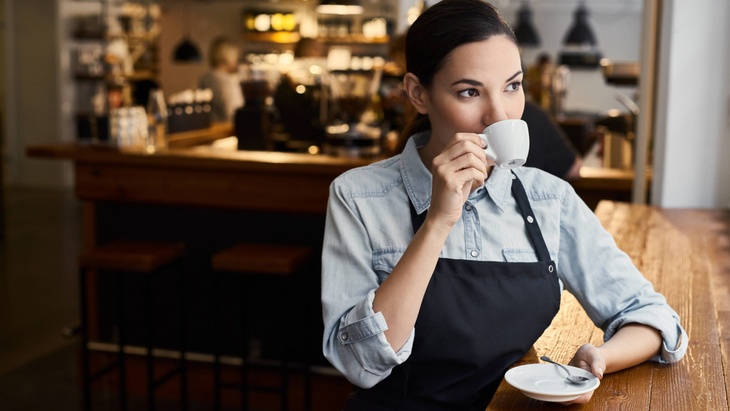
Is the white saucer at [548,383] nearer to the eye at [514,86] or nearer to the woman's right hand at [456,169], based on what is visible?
the woman's right hand at [456,169]

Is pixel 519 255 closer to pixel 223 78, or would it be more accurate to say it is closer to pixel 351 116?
pixel 351 116

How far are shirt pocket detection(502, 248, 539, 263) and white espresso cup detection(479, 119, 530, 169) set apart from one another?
240 millimetres

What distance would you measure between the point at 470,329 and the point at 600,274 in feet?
1.03

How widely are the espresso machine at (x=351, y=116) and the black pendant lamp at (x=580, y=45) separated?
8.12 meters

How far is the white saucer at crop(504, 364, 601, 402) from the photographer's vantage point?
1405 mm

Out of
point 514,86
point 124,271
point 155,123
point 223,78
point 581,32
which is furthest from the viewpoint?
point 581,32

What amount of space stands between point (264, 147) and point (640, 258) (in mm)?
2617

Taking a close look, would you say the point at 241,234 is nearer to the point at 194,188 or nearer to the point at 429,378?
the point at 194,188

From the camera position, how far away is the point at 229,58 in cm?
851

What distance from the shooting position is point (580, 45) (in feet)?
41.3

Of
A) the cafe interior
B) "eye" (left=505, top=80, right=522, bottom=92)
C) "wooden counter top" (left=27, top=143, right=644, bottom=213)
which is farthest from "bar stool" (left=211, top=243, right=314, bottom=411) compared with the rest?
"eye" (left=505, top=80, right=522, bottom=92)

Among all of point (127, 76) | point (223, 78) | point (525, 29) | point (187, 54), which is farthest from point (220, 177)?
point (525, 29)

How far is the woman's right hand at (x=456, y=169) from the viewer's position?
1466 millimetres

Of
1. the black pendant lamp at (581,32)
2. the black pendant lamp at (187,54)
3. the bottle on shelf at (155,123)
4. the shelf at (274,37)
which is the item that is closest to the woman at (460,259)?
the bottle on shelf at (155,123)
